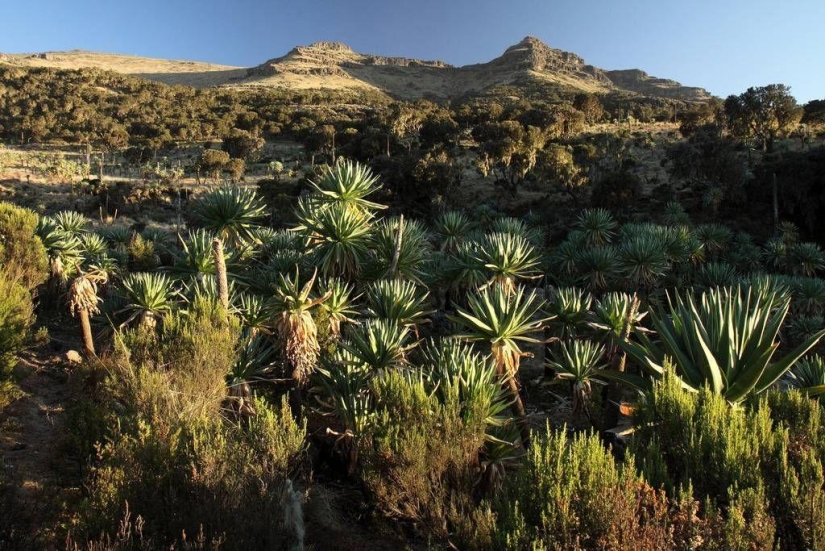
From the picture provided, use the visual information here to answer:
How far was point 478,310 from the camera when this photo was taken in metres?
9.54

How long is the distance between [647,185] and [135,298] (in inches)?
1483

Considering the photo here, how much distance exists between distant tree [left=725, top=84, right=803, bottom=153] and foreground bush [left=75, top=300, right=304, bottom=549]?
48.3 metres

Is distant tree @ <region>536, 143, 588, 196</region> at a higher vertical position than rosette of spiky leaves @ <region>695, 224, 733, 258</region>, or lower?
higher

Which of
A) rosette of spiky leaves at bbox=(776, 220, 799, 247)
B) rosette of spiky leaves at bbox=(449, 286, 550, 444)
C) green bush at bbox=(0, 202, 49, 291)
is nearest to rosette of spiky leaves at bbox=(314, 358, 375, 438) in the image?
rosette of spiky leaves at bbox=(449, 286, 550, 444)

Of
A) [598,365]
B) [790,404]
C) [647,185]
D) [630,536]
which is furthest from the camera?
[647,185]

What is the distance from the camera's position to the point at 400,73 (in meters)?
147

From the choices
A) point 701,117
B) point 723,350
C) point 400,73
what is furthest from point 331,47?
point 723,350

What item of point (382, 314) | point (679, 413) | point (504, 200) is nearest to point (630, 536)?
point (679, 413)

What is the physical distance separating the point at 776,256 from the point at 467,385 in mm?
22878

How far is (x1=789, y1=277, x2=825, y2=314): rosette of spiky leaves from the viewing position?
18.1 metres

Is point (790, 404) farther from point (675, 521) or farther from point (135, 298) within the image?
point (135, 298)

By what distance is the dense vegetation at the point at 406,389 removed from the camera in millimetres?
4586

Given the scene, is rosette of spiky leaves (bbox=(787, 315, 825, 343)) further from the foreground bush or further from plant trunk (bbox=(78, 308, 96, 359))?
plant trunk (bbox=(78, 308, 96, 359))

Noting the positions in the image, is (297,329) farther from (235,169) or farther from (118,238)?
(235,169)
